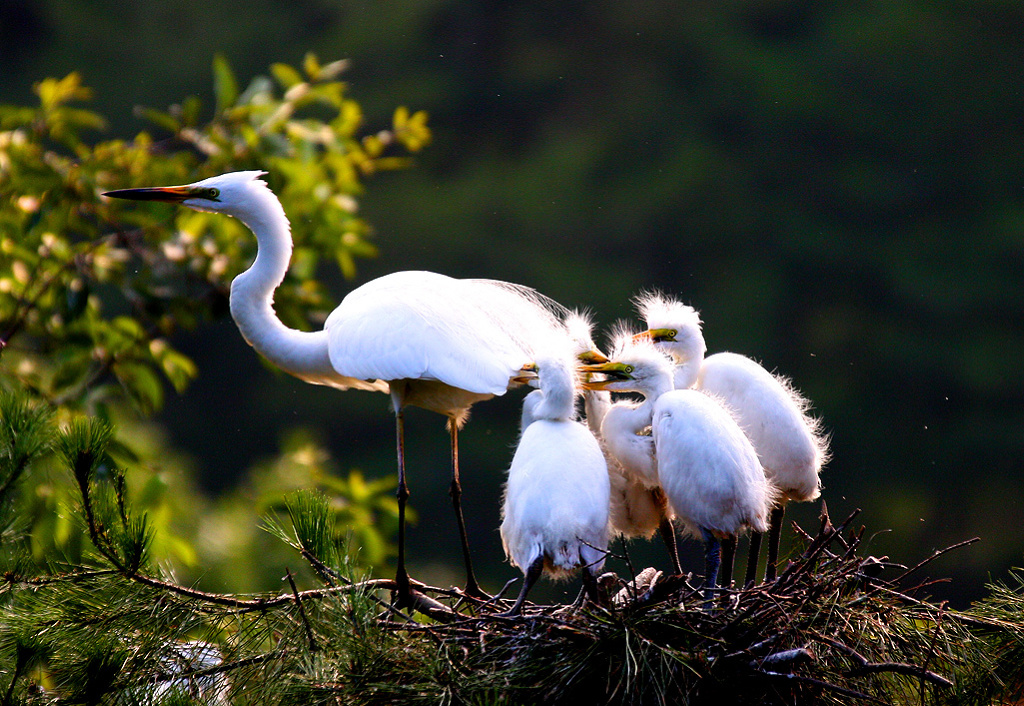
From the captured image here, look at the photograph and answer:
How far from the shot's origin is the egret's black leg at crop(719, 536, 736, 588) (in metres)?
1.78

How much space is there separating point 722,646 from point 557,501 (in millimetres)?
339

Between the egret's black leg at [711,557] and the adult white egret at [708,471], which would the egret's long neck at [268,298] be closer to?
the adult white egret at [708,471]

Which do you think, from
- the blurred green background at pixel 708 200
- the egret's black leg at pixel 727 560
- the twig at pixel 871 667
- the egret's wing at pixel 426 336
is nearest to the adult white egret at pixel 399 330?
the egret's wing at pixel 426 336

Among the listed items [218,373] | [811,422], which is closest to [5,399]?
[811,422]

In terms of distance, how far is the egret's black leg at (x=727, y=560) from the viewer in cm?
178

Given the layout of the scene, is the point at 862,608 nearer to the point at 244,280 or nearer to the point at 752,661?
the point at 752,661

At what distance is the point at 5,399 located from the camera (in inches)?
50.7

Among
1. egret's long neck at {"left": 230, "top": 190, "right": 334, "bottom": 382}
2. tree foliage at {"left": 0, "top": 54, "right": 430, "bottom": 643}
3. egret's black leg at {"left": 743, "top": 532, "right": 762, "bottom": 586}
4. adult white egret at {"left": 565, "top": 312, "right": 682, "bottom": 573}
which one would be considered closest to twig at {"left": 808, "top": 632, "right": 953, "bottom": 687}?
egret's black leg at {"left": 743, "top": 532, "right": 762, "bottom": 586}

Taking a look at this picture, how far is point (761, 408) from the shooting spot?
72.3 inches

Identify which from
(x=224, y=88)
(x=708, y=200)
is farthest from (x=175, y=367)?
(x=708, y=200)

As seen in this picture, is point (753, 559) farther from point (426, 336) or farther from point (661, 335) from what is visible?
point (426, 336)

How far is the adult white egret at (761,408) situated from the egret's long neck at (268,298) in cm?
69

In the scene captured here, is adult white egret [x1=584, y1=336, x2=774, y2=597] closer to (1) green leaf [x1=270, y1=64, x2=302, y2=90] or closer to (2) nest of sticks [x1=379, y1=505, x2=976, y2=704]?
(2) nest of sticks [x1=379, y1=505, x2=976, y2=704]

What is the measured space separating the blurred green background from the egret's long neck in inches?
183
